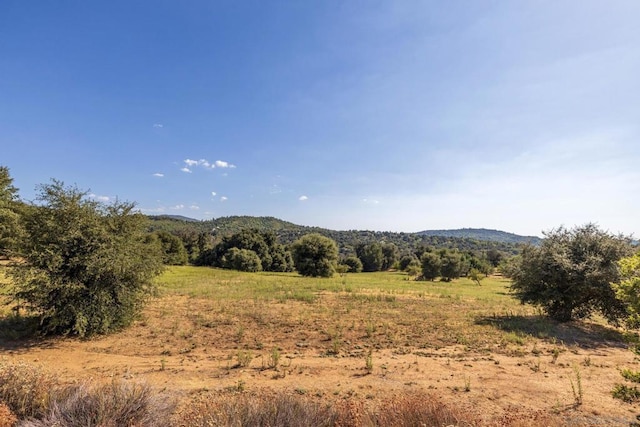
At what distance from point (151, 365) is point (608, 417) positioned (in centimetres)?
1069

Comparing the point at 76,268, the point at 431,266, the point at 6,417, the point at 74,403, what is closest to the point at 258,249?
the point at 431,266

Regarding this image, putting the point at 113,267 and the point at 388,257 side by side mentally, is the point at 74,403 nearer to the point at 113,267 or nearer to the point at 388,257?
the point at 113,267

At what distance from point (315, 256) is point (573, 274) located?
3519 centimetres

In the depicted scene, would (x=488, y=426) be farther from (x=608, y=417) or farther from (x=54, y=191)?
(x=54, y=191)

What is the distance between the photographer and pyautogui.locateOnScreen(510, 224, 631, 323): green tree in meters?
14.5

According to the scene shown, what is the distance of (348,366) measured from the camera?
8.89 m

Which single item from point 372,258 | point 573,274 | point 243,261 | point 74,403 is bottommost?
point 243,261

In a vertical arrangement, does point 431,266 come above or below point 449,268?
above

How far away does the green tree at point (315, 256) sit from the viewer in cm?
4675

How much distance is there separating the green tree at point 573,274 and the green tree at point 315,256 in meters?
31.6

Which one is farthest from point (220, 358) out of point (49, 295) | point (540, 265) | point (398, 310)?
point (540, 265)

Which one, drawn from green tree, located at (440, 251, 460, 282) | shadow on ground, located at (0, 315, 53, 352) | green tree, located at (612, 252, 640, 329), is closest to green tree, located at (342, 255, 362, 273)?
green tree, located at (440, 251, 460, 282)

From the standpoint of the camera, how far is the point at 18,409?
5.46m

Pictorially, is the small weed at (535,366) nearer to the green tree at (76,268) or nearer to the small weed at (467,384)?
the small weed at (467,384)
